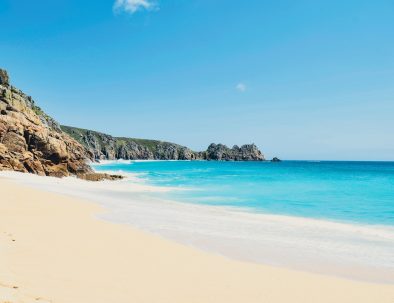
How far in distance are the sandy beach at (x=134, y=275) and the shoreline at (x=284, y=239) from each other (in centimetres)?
113

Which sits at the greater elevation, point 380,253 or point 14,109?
point 14,109

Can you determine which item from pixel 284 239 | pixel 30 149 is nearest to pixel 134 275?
pixel 284 239

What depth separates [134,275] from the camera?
9.04 meters

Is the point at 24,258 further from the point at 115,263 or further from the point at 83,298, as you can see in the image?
the point at 83,298

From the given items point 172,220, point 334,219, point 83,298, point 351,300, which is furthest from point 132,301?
point 334,219

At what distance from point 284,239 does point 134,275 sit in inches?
341

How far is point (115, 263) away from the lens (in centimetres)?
1003

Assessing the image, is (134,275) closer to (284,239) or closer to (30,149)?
(284,239)

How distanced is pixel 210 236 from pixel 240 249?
8.00 feet

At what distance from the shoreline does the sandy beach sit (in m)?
1.13

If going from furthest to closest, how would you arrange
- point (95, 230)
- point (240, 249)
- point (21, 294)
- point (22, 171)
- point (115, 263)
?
point (22, 171) < point (95, 230) < point (240, 249) < point (115, 263) < point (21, 294)

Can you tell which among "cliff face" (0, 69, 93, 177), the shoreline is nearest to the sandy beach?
the shoreline

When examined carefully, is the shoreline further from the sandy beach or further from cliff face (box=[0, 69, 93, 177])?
cliff face (box=[0, 69, 93, 177])

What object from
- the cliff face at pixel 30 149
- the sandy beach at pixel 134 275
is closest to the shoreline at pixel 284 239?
the sandy beach at pixel 134 275
